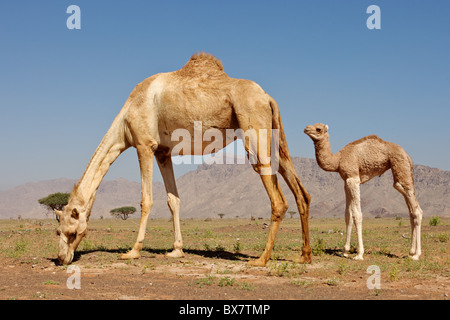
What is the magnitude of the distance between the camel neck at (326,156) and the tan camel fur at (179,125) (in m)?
2.11

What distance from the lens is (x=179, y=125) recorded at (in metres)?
10.3

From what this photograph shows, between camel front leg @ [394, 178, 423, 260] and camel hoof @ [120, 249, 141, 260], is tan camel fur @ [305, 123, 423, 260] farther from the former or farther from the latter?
camel hoof @ [120, 249, 141, 260]

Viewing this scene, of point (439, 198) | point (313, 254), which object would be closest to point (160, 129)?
point (313, 254)

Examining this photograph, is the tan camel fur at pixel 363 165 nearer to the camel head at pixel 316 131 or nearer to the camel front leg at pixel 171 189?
the camel head at pixel 316 131

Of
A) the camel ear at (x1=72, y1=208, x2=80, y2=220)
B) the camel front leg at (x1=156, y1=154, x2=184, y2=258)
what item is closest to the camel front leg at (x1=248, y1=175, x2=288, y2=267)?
the camel front leg at (x1=156, y1=154, x2=184, y2=258)

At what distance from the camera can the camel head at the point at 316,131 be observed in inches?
475

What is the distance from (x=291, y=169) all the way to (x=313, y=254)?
2.99 m

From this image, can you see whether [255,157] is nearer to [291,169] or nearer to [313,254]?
[291,169]

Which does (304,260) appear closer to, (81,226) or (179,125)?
(179,125)

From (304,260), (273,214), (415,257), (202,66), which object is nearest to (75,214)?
(273,214)

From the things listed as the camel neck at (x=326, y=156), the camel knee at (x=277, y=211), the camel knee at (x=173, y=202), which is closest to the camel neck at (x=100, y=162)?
the camel knee at (x=173, y=202)

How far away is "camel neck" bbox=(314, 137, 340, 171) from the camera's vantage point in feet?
39.6
